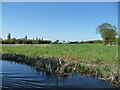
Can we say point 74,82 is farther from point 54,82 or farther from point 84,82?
point 54,82

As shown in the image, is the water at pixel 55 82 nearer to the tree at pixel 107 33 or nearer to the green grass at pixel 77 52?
the green grass at pixel 77 52

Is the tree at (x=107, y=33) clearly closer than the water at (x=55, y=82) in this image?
No

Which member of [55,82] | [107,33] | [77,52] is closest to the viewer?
[55,82]

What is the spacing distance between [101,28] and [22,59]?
4933cm

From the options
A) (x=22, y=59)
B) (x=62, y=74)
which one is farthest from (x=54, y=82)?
(x=22, y=59)

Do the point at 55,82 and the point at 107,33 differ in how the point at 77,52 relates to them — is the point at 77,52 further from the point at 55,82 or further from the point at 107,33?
the point at 107,33

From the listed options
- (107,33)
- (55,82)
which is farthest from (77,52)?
(107,33)

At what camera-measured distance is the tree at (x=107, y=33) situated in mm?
53625

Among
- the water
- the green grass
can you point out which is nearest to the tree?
the green grass

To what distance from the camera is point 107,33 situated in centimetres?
5509

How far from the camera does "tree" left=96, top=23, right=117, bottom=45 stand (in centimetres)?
5362

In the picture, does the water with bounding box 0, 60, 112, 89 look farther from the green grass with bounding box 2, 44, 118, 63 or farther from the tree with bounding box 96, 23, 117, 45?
the tree with bounding box 96, 23, 117, 45

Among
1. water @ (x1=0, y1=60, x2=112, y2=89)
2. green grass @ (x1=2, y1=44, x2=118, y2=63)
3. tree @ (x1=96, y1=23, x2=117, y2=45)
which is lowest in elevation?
water @ (x1=0, y1=60, x2=112, y2=89)

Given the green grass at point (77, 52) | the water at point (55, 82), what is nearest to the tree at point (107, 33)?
the green grass at point (77, 52)
